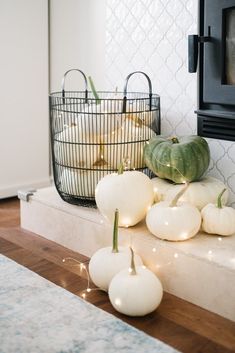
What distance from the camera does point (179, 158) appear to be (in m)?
1.66

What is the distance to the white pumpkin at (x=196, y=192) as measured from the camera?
1.64 m

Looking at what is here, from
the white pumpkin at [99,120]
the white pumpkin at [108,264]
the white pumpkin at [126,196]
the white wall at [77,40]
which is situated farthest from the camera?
the white wall at [77,40]

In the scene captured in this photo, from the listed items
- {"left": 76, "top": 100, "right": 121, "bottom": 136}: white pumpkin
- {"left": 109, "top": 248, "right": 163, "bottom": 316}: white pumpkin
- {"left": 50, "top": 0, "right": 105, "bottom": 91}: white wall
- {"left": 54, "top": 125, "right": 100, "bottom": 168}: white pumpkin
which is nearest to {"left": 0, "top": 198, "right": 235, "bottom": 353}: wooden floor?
{"left": 109, "top": 248, "right": 163, "bottom": 316}: white pumpkin

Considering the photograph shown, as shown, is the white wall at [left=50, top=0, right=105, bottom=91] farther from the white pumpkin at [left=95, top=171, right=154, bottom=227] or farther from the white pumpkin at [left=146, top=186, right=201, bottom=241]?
the white pumpkin at [left=146, top=186, right=201, bottom=241]

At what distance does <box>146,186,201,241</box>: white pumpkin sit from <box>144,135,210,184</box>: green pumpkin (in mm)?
185

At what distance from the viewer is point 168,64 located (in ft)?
6.49

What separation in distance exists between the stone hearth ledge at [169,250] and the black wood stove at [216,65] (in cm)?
44

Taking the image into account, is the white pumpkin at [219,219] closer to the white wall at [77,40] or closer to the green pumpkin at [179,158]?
the green pumpkin at [179,158]

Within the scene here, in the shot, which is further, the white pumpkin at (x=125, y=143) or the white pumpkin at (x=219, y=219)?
the white pumpkin at (x=125, y=143)

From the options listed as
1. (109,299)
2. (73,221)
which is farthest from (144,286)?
(73,221)

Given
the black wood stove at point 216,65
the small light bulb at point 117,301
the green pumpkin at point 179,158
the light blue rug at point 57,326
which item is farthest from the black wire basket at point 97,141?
the small light bulb at point 117,301

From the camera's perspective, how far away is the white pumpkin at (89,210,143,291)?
144 centimetres

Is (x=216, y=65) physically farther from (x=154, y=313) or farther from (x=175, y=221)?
(x=154, y=313)

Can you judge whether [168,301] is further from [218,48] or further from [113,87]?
[113,87]
